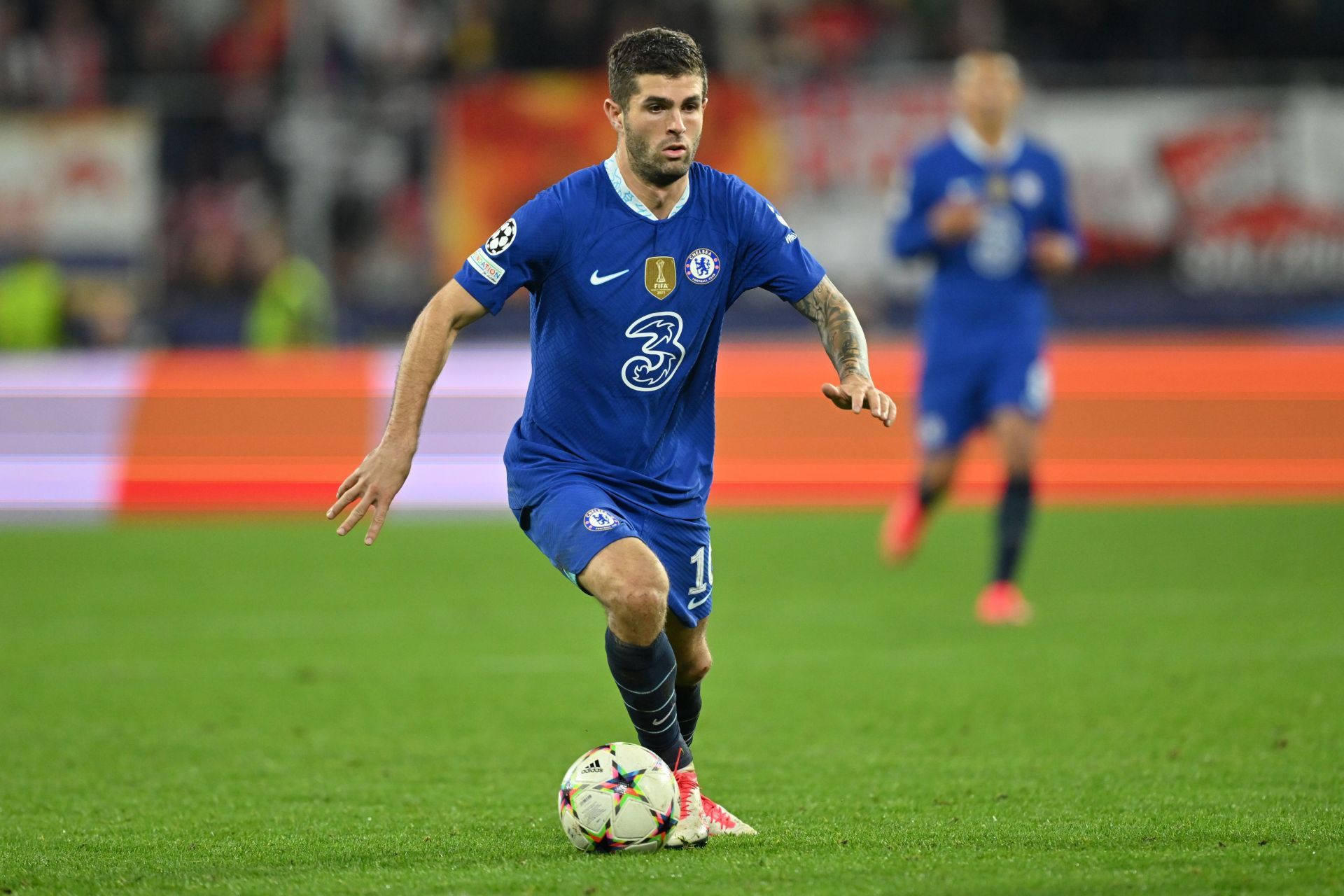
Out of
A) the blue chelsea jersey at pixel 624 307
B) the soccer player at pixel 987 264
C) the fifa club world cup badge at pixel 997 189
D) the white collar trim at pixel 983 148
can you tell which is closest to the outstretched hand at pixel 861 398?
the blue chelsea jersey at pixel 624 307

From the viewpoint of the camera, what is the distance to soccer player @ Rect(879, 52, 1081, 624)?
8695 mm

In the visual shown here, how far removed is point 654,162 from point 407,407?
867mm

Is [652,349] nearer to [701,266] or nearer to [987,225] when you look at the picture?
[701,266]

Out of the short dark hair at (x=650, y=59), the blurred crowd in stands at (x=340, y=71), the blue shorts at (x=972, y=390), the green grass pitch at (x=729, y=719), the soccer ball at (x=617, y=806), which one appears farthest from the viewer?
the blurred crowd in stands at (x=340, y=71)

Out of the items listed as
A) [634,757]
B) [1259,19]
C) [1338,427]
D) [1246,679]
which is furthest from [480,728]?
[1259,19]

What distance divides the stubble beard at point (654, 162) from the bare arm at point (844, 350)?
0.49 m

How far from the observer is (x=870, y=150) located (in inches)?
723

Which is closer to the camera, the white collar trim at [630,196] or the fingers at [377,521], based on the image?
the fingers at [377,521]

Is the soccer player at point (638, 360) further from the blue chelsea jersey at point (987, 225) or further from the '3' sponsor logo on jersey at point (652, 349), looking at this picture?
the blue chelsea jersey at point (987, 225)

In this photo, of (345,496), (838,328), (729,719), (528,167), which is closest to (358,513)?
(345,496)

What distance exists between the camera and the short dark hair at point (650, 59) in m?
4.40

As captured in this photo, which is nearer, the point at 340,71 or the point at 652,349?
the point at 652,349

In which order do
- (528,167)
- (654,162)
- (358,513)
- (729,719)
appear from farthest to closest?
(528,167) < (729,719) < (654,162) < (358,513)

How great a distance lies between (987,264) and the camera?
898 centimetres
